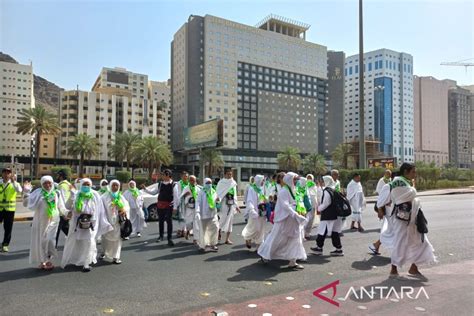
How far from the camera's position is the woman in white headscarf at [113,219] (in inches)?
292

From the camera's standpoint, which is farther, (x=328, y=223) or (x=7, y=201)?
(x=7, y=201)

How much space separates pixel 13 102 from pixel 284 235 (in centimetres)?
11098

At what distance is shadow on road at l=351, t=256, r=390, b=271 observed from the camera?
270 inches

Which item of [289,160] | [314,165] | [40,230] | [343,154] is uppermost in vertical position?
[343,154]

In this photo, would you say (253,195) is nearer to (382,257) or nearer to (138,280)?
(382,257)

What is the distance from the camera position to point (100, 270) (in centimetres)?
673

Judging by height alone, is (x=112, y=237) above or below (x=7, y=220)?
below

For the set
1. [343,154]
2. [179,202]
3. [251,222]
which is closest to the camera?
[251,222]

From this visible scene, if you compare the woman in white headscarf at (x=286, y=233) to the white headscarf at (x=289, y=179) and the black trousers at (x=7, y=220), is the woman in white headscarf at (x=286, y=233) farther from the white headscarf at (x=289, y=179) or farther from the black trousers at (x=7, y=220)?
the black trousers at (x=7, y=220)

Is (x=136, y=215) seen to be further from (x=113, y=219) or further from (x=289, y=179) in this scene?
(x=289, y=179)

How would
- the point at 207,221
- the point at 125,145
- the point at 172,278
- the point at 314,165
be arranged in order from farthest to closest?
the point at 314,165 → the point at 125,145 → the point at 207,221 → the point at 172,278

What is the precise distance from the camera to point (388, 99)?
12744cm

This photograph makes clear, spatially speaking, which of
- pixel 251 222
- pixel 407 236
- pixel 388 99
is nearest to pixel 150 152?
pixel 251 222

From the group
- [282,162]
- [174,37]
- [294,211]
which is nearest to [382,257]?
[294,211]
